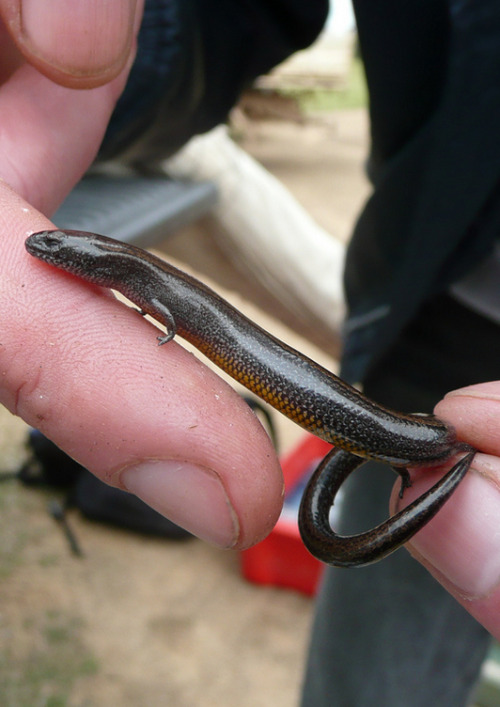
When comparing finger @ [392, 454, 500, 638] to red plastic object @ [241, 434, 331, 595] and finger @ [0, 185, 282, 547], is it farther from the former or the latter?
red plastic object @ [241, 434, 331, 595]

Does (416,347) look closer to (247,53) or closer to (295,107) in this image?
(247,53)

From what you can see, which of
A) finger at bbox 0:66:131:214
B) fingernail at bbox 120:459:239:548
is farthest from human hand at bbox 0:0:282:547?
finger at bbox 0:66:131:214

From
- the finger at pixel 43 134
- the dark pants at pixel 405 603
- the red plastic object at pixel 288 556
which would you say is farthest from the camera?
the red plastic object at pixel 288 556

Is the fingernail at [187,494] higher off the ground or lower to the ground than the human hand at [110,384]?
lower

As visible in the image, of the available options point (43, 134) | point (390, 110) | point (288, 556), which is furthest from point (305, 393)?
point (288, 556)

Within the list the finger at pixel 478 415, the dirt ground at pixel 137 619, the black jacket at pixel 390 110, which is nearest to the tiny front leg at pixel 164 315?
the finger at pixel 478 415

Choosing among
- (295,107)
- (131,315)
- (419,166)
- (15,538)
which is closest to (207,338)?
(131,315)

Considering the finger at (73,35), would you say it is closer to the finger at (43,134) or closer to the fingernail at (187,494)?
the finger at (43,134)
